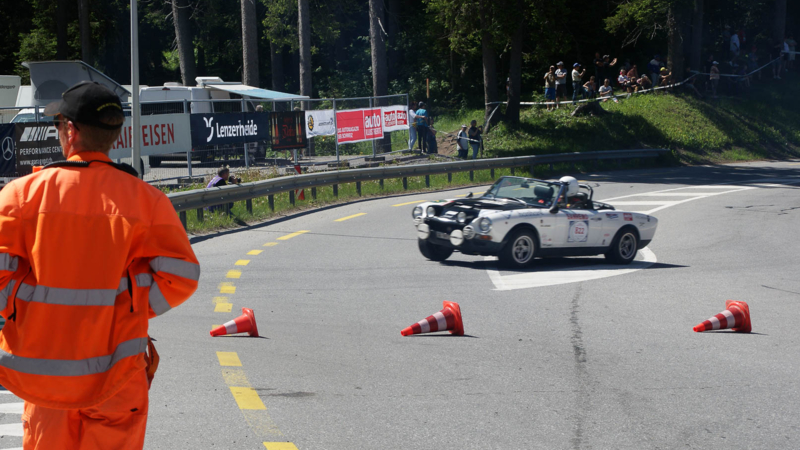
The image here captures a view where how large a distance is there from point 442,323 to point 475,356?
802 mm

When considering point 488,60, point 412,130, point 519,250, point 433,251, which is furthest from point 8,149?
point 488,60

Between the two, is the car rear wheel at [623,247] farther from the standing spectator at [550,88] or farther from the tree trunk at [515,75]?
the standing spectator at [550,88]

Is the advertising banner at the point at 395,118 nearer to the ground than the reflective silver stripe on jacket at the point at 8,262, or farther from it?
farther from it

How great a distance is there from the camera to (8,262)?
9.64 ft

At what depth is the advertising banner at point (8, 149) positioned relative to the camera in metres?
15.1

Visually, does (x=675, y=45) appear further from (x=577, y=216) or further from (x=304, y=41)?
(x=577, y=216)

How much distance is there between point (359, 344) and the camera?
24.5 ft

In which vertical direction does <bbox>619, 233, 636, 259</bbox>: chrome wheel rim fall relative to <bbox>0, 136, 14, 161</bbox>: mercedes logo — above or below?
below

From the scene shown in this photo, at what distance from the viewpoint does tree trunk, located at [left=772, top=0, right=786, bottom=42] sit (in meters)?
43.5

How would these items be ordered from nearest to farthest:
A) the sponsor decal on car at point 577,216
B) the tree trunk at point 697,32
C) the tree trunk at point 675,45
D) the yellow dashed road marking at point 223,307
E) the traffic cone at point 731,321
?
the traffic cone at point 731,321, the yellow dashed road marking at point 223,307, the sponsor decal on car at point 577,216, the tree trunk at point 675,45, the tree trunk at point 697,32

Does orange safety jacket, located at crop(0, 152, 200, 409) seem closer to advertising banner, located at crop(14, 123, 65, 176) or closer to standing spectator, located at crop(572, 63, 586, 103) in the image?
advertising banner, located at crop(14, 123, 65, 176)

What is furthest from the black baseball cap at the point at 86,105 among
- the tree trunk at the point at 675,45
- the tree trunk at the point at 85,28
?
the tree trunk at the point at 85,28

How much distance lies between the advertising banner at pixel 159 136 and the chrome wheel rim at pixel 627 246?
987 cm

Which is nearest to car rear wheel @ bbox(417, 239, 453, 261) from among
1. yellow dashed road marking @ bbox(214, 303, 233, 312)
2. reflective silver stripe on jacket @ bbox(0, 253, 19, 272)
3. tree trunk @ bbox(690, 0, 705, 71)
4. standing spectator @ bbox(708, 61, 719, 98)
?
yellow dashed road marking @ bbox(214, 303, 233, 312)
